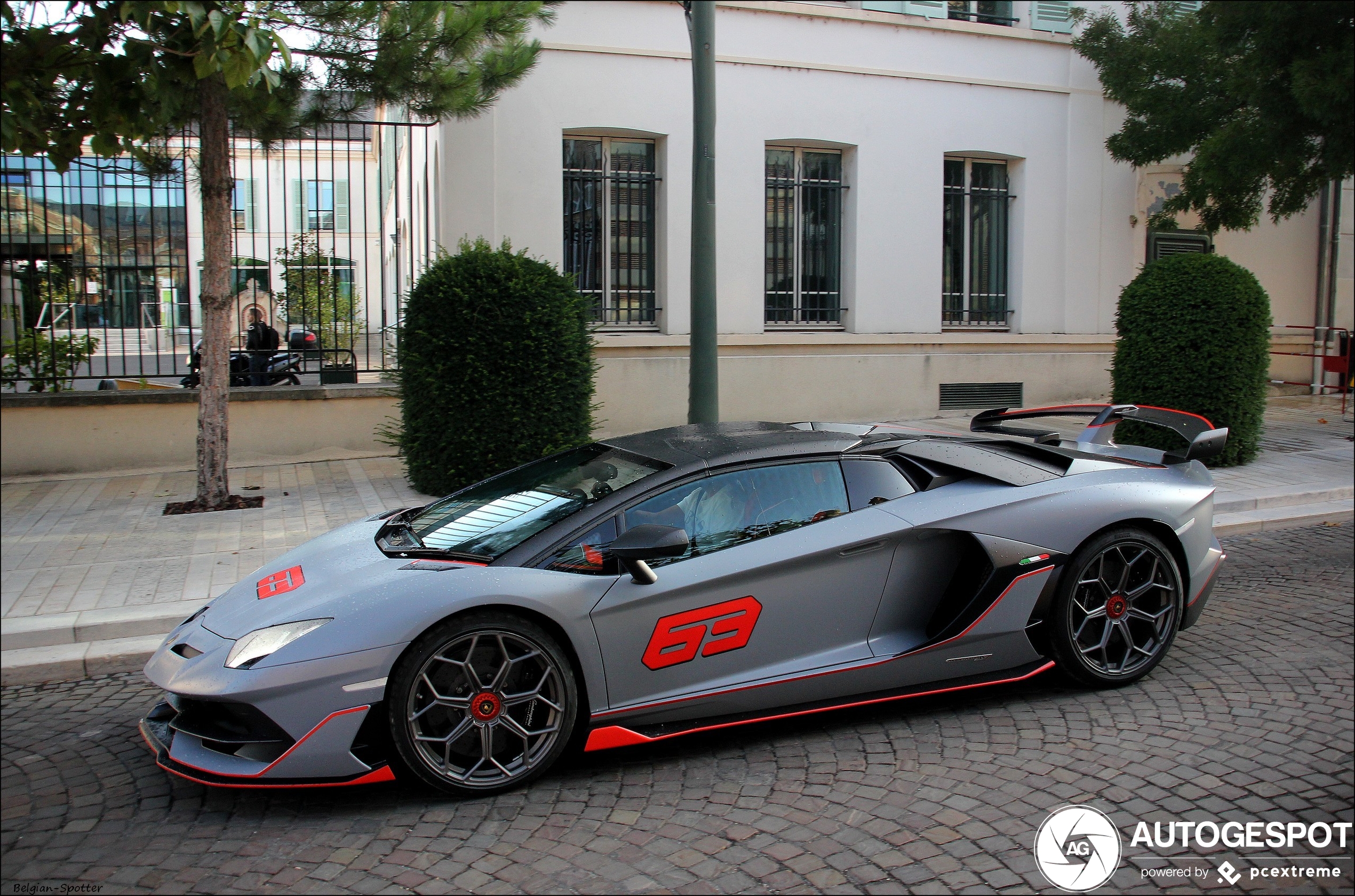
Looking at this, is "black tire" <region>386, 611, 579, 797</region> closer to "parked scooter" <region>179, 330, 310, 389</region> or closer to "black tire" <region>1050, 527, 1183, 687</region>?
"black tire" <region>1050, 527, 1183, 687</region>

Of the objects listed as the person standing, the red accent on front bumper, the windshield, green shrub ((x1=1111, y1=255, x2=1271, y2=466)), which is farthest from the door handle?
the person standing

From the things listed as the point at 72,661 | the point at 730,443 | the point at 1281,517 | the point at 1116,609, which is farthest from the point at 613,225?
the point at 1116,609

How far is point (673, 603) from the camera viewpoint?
4.00 meters

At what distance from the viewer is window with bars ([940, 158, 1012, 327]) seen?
1458 centimetres

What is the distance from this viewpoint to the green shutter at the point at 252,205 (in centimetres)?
1134

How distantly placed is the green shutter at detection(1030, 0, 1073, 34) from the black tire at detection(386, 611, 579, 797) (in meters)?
13.6

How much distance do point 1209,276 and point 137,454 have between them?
427 inches

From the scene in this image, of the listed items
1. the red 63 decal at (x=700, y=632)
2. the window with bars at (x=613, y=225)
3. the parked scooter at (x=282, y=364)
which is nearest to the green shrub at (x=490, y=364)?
the parked scooter at (x=282, y=364)

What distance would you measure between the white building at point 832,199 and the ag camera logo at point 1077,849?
30.8ft

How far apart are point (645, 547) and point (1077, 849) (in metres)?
1.70

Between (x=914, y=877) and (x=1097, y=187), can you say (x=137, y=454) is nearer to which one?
(x=914, y=877)

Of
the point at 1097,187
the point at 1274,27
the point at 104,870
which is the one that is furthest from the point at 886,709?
the point at 1097,187

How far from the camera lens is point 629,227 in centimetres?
1311

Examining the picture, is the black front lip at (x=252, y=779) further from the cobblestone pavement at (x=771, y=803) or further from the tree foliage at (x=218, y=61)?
the tree foliage at (x=218, y=61)
